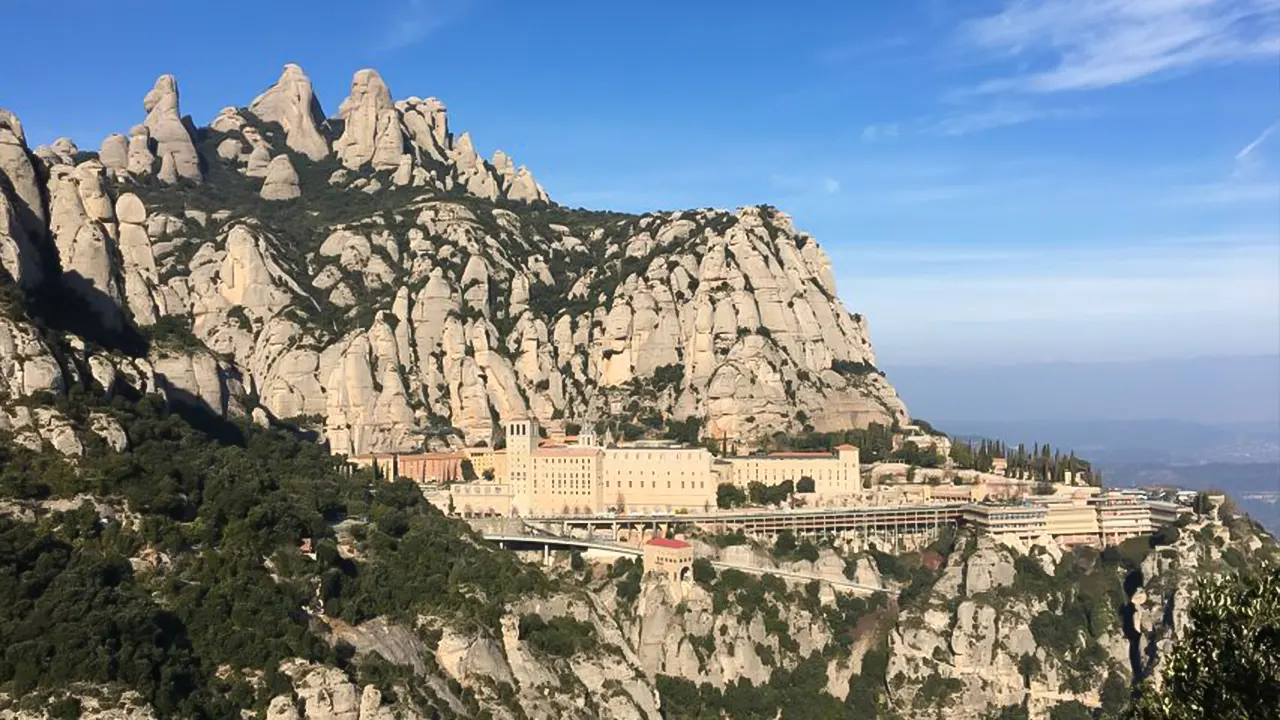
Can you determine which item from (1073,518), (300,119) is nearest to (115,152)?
(300,119)

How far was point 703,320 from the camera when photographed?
138 metres

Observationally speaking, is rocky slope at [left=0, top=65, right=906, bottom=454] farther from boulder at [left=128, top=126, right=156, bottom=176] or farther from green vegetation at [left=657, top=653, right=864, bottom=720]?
green vegetation at [left=657, top=653, right=864, bottom=720]

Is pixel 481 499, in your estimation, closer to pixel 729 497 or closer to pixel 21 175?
pixel 729 497

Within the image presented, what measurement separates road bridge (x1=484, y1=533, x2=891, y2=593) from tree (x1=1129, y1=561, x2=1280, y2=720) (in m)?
70.2

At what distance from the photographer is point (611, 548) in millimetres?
99375

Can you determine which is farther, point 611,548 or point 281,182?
point 281,182

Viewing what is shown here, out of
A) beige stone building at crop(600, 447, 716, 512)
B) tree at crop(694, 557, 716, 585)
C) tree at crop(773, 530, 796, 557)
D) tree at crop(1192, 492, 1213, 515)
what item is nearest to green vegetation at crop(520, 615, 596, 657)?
tree at crop(694, 557, 716, 585)

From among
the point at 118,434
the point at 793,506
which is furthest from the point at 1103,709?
the point at 118,434

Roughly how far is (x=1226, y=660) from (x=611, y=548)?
73312 mm

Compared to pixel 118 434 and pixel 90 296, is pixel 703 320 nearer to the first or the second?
pixel 90 296

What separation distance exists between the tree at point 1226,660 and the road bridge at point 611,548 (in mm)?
70177

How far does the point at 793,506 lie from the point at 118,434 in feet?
181

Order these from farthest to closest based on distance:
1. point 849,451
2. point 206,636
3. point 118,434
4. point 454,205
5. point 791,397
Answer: point 454,205 < point 791,397 < point 849,451 < point 118,434 < point 206,636

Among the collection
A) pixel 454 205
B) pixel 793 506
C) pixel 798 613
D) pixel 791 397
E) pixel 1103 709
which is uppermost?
pixel 454 205
